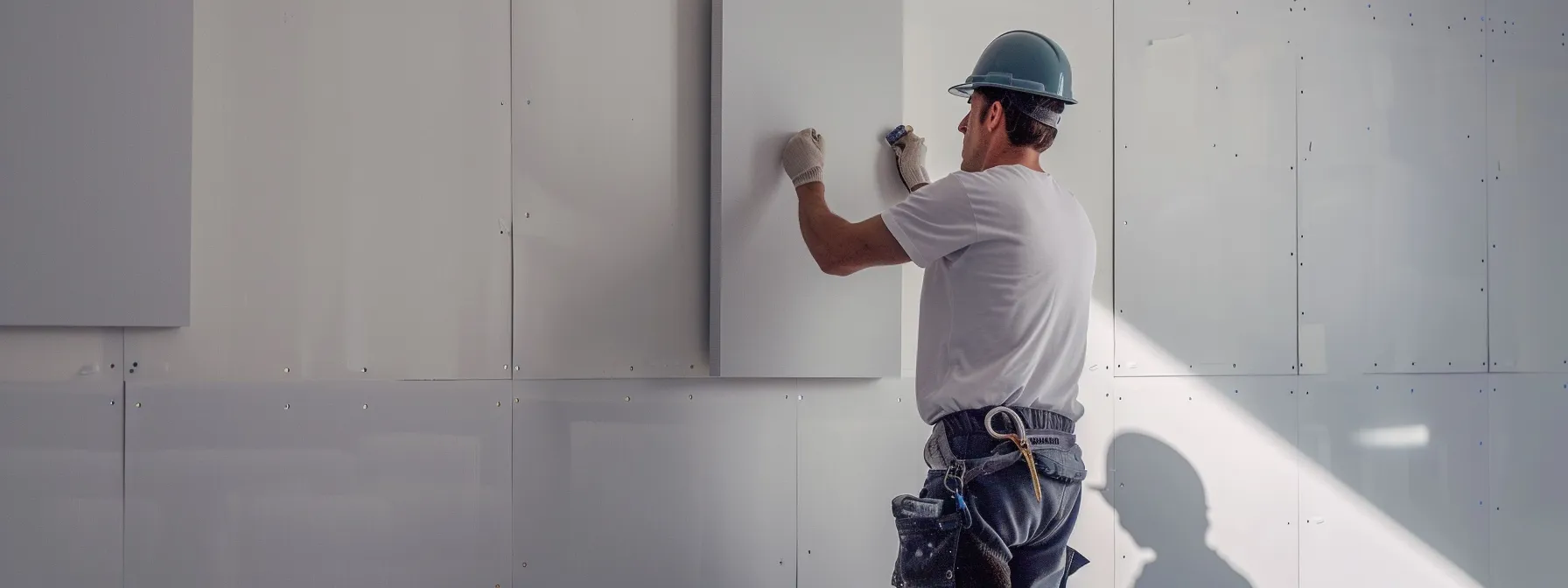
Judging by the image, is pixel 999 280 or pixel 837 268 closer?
pixel 999 280

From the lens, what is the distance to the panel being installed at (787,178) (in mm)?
2191

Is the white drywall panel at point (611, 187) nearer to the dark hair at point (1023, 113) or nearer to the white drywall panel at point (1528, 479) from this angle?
the dark hair at point (1023, 113)

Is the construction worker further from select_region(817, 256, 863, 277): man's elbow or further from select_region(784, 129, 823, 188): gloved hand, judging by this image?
select_region(784, 129, 823, 188): gloved hand

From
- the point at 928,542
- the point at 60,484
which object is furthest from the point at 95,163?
the point at 928,542

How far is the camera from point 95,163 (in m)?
1.73

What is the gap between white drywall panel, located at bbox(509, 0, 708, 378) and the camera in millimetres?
2111

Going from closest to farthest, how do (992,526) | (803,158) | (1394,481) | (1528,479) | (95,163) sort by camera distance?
(95,163) < (992,526) < (803,158) < (1394,481) < (1528,479)

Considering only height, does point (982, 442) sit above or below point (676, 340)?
below

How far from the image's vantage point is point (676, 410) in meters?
2.23

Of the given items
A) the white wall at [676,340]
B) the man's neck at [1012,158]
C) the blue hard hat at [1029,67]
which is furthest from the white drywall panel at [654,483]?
the blue hard hat at [1029,67]

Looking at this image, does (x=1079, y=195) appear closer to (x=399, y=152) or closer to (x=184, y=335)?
(x=399, y=152)

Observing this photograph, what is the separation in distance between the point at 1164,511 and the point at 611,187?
162 cm

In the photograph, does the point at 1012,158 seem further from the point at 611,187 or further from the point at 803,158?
the point at 611,187

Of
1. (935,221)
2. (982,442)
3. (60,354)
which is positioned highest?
→ (935,221)
